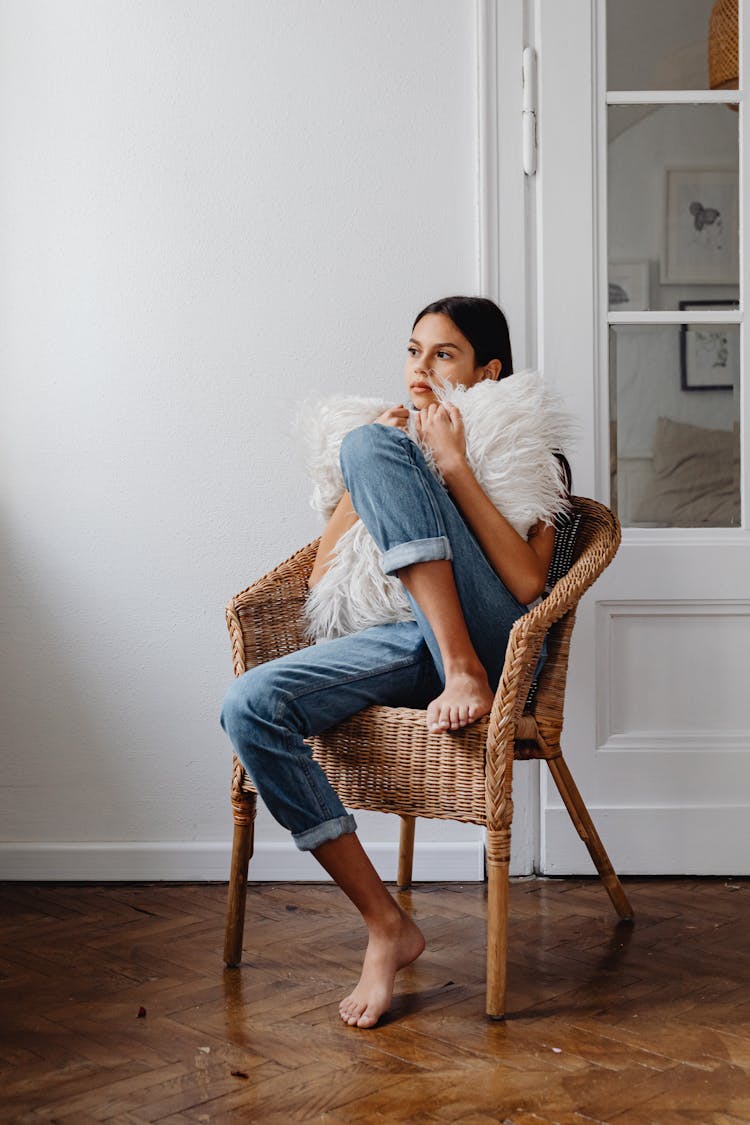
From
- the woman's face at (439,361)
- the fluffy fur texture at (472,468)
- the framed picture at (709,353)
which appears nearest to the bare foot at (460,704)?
the fluffy fur texture at (472,468)

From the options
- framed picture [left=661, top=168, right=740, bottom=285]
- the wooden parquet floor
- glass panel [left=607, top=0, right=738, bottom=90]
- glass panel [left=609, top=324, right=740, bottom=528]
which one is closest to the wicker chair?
the wooden parquet floor

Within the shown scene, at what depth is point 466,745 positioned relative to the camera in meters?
1.64

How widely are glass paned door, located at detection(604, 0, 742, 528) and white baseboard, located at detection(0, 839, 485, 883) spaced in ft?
2.64

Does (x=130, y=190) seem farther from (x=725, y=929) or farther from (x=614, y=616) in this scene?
(x=725, y=929)

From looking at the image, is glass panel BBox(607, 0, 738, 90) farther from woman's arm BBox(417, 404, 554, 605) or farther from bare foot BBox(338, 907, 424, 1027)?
bare foot BBox(338, 907, 424, 1027)

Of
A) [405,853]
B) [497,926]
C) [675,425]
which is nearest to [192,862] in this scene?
[405,853]

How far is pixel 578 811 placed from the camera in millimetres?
2039

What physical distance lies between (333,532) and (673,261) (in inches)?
38.7

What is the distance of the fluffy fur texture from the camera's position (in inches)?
70.8

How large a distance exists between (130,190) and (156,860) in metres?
1.39

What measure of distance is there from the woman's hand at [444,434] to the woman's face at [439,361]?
164 mm

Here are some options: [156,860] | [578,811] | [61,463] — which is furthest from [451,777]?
[61,463]

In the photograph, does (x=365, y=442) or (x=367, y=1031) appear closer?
(x=367, y=1031)

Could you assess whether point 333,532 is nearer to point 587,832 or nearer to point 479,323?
point 479,323
